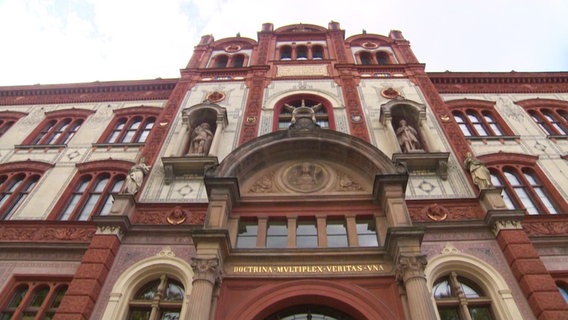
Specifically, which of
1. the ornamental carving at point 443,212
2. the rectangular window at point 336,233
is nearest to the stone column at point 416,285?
the rectangular window at point 336,233

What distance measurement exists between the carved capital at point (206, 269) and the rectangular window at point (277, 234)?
2520 mm

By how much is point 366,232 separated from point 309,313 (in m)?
Result: 3.63

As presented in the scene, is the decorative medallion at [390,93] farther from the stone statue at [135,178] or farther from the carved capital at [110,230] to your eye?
the carved capital at [110,230]

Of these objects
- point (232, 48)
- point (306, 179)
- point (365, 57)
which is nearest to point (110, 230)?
point (306, 179)

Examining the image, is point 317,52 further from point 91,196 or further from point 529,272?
point 529,272

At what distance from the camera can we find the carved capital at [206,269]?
1123 centimetres

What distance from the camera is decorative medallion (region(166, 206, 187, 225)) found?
46.7 ft

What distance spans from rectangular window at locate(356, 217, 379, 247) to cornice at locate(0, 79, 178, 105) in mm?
14514

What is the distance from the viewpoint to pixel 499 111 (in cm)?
2103

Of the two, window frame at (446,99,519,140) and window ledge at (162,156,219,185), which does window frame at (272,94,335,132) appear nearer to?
window ledge at (162,156,219,185)

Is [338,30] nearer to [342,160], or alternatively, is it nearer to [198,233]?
[342,160]

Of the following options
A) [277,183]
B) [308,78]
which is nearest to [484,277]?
[277,183]

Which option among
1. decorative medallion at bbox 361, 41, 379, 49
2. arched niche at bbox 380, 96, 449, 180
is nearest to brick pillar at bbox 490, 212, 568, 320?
arched niche at bbox 380, 96, 449, 180

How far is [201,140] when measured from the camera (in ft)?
58.3
